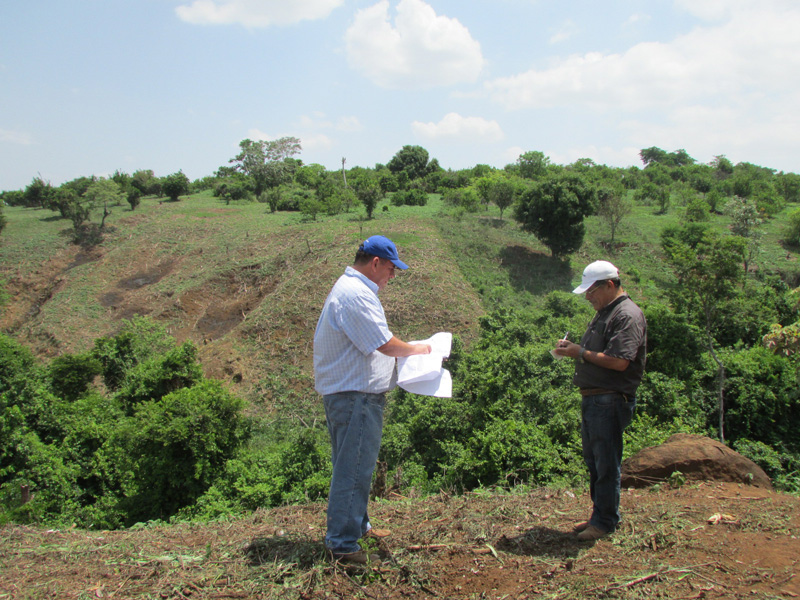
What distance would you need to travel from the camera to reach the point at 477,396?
841 centimetres

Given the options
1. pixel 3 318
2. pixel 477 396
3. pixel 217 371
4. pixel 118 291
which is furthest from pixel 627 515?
pixel 3 318

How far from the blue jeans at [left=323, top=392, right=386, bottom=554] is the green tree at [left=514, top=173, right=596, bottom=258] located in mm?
22034

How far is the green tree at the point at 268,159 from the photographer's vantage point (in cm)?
4542

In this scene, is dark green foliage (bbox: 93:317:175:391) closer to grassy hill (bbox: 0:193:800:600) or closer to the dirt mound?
grassy hill (bbox: 0:193:800:600)

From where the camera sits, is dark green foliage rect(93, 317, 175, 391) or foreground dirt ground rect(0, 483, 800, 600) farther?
dark green foliage rect(93, 317, 175, 391)

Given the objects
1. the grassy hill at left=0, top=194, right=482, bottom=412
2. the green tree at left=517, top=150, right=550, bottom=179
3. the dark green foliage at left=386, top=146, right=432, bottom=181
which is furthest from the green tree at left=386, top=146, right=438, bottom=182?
the grassy hill at left=0, top=194, right=482, bottom=412

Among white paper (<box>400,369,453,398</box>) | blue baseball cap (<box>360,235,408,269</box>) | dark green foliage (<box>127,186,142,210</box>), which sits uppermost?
dark green foliage (<box>127,186,142,210</box>)

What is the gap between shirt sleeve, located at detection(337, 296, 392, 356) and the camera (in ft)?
7.97

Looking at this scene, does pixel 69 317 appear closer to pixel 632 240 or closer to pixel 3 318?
pixel 3 318

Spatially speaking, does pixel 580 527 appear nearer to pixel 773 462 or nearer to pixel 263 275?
pixel 773 462

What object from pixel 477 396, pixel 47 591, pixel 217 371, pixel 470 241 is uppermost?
pixel 470 241

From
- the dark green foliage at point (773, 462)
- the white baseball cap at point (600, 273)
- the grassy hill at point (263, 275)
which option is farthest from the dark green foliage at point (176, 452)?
the dark green foliage at point (773, 462)

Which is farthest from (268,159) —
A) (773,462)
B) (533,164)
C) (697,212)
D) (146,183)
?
(773,462)

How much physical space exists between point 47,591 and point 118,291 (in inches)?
843
